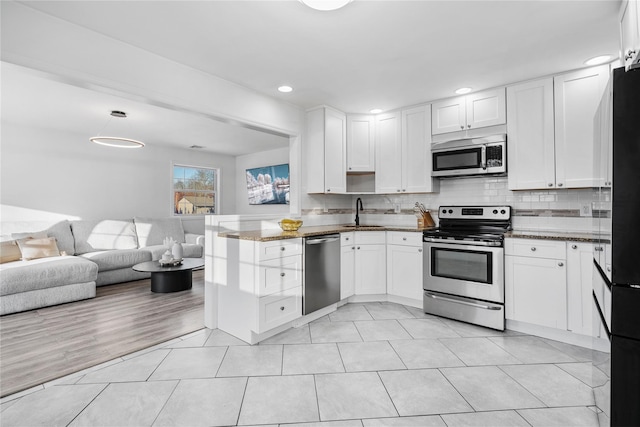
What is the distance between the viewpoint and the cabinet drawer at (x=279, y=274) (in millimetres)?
2693

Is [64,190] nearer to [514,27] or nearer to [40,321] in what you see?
[40,321]

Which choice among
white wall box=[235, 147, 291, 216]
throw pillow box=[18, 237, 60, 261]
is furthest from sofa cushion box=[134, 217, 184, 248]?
white wall box=[235, 147, 291, 216]

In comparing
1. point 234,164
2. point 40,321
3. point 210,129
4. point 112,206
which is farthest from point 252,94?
point 234,164

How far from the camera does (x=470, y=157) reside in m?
3.39

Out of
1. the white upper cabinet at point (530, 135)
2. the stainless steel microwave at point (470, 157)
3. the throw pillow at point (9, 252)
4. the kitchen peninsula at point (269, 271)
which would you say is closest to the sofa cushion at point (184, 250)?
the throw pillow at point (9, 252)

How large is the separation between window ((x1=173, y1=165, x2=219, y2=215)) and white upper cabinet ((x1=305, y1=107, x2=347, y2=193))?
4.07m

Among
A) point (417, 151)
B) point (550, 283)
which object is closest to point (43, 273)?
point (417, 151)

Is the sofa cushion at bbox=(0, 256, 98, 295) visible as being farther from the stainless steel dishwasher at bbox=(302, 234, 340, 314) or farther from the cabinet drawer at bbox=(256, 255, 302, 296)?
the stainless steel dishwasher at bbox=(302, 234, 340, 314)

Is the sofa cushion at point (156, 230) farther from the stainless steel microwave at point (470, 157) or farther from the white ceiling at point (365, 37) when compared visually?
the stainless steel microwave at point (470, 157)

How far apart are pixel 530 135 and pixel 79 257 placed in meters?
5.77

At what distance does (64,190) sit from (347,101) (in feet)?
16.3

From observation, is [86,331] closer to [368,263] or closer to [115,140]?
[115,140]

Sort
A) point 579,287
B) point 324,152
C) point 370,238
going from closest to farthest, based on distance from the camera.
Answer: point 579,287 < point 370,238 < point 324,152

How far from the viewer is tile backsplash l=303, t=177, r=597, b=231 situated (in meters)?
3.07
